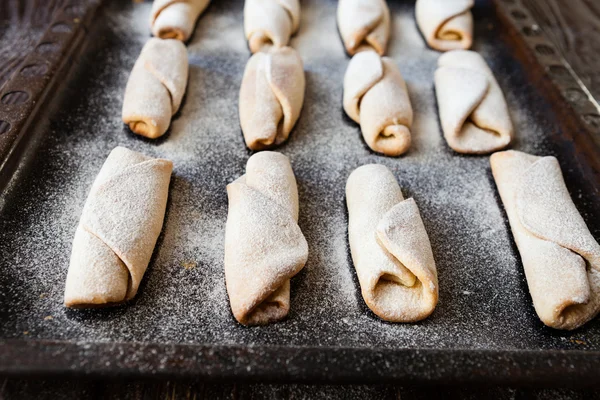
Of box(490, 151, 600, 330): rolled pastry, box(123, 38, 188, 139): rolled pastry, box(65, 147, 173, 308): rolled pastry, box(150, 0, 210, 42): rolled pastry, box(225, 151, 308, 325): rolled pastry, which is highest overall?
box(150, 0, 210, 42): rolled pastry

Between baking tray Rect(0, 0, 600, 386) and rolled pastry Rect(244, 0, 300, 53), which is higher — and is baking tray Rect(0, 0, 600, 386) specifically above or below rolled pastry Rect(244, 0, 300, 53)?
below

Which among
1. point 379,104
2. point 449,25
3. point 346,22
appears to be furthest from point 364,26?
point 379,104

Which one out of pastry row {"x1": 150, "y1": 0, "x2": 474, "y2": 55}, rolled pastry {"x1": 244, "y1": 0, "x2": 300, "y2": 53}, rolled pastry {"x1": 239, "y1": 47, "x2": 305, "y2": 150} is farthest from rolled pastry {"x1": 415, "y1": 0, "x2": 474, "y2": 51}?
rolled pastry {"x1": 239, "y1": 47, "x2": 305, "y2": 150}

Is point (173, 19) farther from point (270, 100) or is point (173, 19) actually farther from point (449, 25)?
point (449, 25)

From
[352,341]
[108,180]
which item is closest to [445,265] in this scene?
[352,341]

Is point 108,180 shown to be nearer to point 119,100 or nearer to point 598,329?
point 119,100

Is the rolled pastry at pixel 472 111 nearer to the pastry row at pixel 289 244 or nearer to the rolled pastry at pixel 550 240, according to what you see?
the rolled pastry at pixel 550 240

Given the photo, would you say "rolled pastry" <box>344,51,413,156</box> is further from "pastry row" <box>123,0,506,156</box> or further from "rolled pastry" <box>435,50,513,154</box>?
"rolled pastry" <box>435,50,513,154</box>
